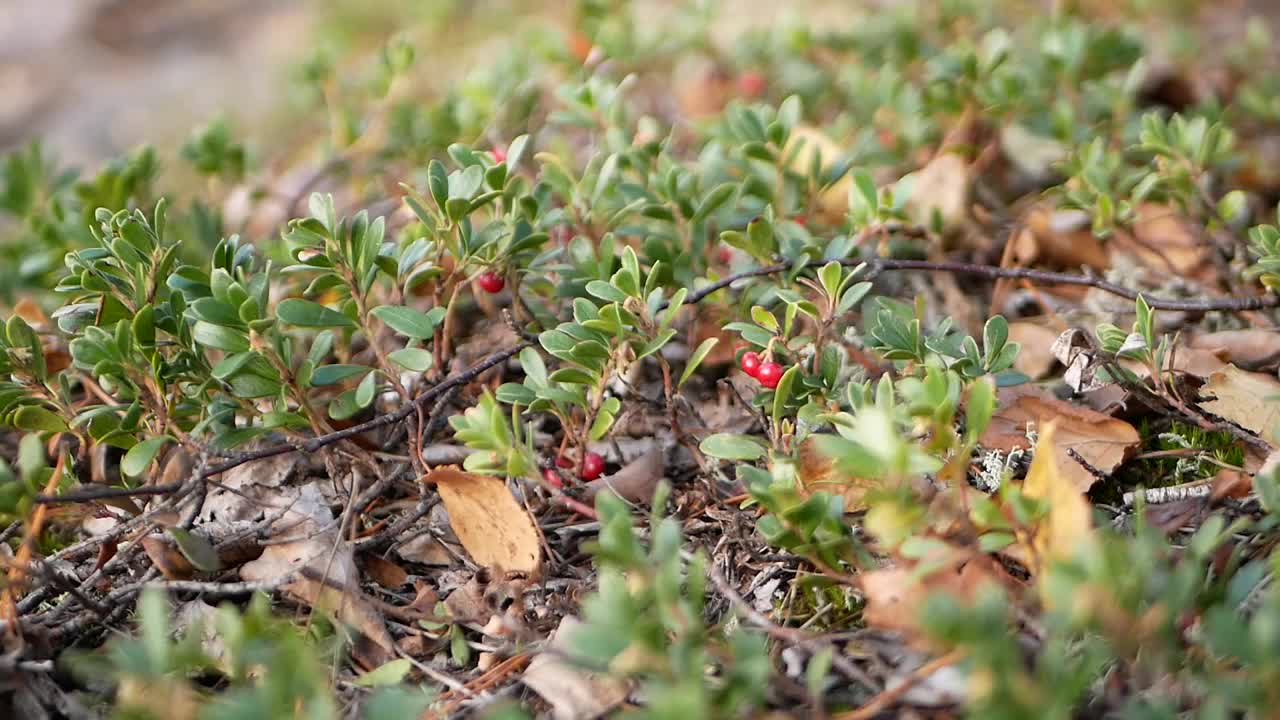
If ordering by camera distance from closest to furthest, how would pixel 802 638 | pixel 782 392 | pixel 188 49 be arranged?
pixel 802 638, pixel 782 392, pixel 188 49

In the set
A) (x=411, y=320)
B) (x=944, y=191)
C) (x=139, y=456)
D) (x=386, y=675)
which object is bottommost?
(x=386, y=675)

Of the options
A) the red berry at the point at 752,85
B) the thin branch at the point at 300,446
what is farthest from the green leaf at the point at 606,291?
the red berry at the point at 752,85

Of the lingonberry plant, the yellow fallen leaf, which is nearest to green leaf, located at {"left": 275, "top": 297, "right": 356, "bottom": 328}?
the lingonberry plant

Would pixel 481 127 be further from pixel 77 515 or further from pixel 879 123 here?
pixel 77 515

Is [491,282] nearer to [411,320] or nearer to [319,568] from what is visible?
[411,320]

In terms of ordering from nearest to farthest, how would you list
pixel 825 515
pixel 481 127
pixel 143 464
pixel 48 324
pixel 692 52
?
pixel 825 515, pixel 143 464, pixel 48 324, pixel 481 127, pixel 692 52

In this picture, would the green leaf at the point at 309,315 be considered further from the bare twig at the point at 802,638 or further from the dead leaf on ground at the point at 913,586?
the dead leaf on ground at the point at 913,586

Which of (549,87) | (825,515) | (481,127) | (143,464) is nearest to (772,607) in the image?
(825,515)

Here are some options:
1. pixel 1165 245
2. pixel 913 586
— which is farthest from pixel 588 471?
pixel 1165 245
